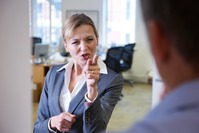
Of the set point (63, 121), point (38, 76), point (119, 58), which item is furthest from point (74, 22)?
point (119, 58)

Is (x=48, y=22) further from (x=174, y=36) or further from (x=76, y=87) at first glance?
(x=174, y=36)

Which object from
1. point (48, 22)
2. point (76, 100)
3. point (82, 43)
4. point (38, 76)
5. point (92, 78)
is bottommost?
point (38, 76)

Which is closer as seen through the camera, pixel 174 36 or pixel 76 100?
pixel 174 36

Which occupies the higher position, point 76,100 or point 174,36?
point 174,36

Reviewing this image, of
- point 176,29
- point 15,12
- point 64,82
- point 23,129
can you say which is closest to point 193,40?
point 176,29

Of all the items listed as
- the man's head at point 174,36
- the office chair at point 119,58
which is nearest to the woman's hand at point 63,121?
the man's head at point 174,36

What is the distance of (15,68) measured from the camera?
198 cm

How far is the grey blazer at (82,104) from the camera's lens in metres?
1.07

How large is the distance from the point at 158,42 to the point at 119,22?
19.2 feet

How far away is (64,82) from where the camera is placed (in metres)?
1.30

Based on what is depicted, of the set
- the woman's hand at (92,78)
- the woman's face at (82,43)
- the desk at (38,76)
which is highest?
the woman's face at (82,43)

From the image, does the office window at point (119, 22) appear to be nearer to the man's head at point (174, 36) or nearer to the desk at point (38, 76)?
the desk at point (38, 76)

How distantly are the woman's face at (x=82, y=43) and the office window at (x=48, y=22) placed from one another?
4827 mm

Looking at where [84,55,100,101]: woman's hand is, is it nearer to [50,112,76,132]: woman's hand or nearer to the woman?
the woman
